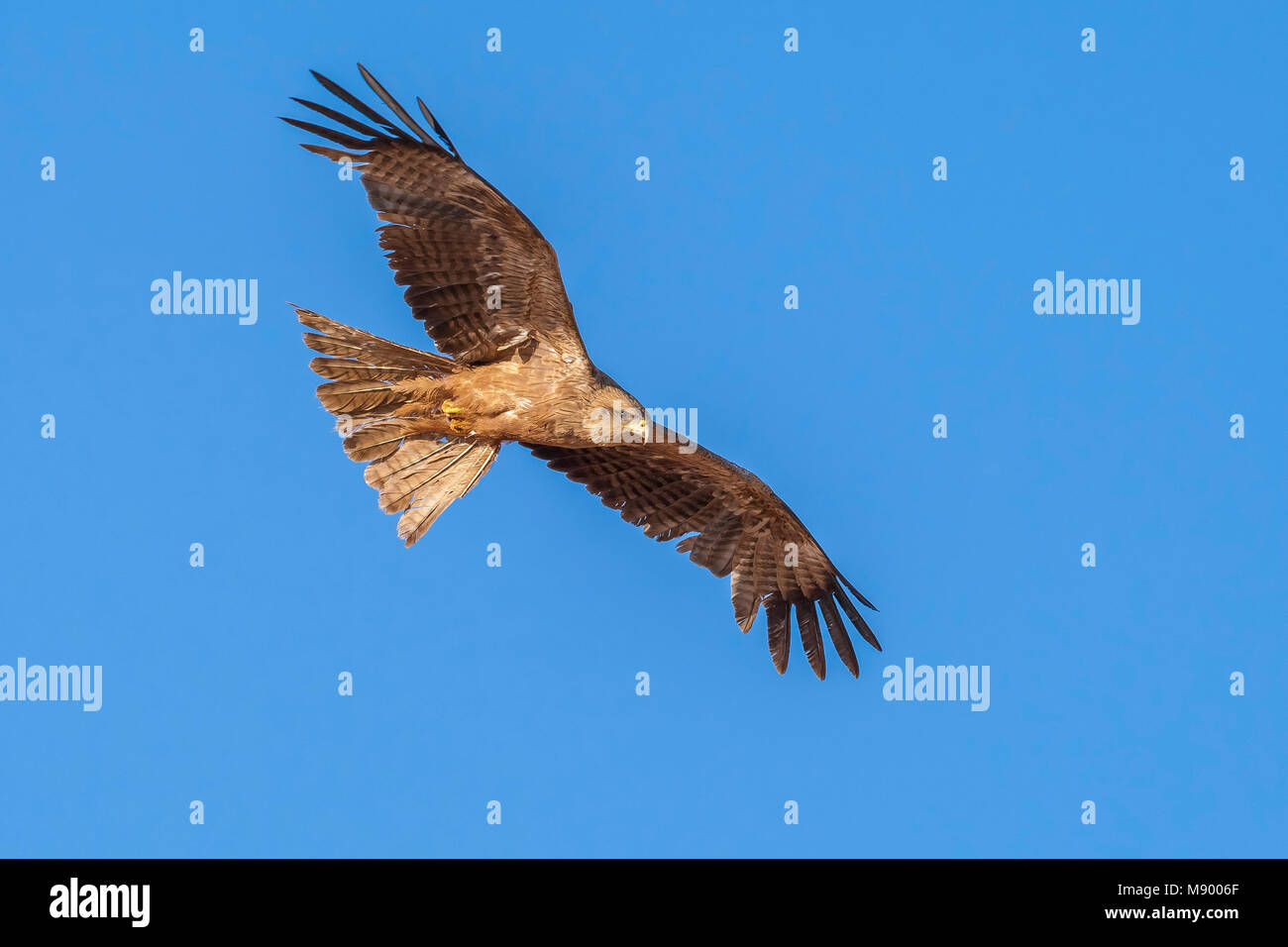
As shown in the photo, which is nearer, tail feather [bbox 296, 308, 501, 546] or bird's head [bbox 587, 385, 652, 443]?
tail feather [bbox 296, 308, 501, 546]

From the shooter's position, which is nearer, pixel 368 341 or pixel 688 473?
pixel 368 341

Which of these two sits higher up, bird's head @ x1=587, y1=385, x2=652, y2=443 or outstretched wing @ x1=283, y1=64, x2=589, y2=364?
outstretched wing @ x1=283, y1=64, x2=589, y2=364

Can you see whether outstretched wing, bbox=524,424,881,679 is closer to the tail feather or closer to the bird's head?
the tail feather

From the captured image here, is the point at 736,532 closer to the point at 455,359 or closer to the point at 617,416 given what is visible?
the point at 617,416

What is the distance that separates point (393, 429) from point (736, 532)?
9.45ft

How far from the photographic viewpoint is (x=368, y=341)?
1066 cm

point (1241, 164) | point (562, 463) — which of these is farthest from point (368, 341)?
point (1241, 164)

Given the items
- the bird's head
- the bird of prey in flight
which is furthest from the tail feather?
the bird's head

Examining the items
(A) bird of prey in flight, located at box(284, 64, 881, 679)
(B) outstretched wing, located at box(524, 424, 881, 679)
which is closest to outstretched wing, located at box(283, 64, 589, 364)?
(A) bird of prey in flight, located at box(284, 64, 881, 679)

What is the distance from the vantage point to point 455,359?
11.0 meters

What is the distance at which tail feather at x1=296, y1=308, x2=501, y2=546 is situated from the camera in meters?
10.7

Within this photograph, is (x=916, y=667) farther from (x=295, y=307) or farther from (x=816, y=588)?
(x=295, y=307)

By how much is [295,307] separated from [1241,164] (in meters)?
8.07

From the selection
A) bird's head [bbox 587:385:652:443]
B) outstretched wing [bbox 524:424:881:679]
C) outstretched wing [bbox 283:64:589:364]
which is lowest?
outstretched wing [bbox 524:424:881:679]
